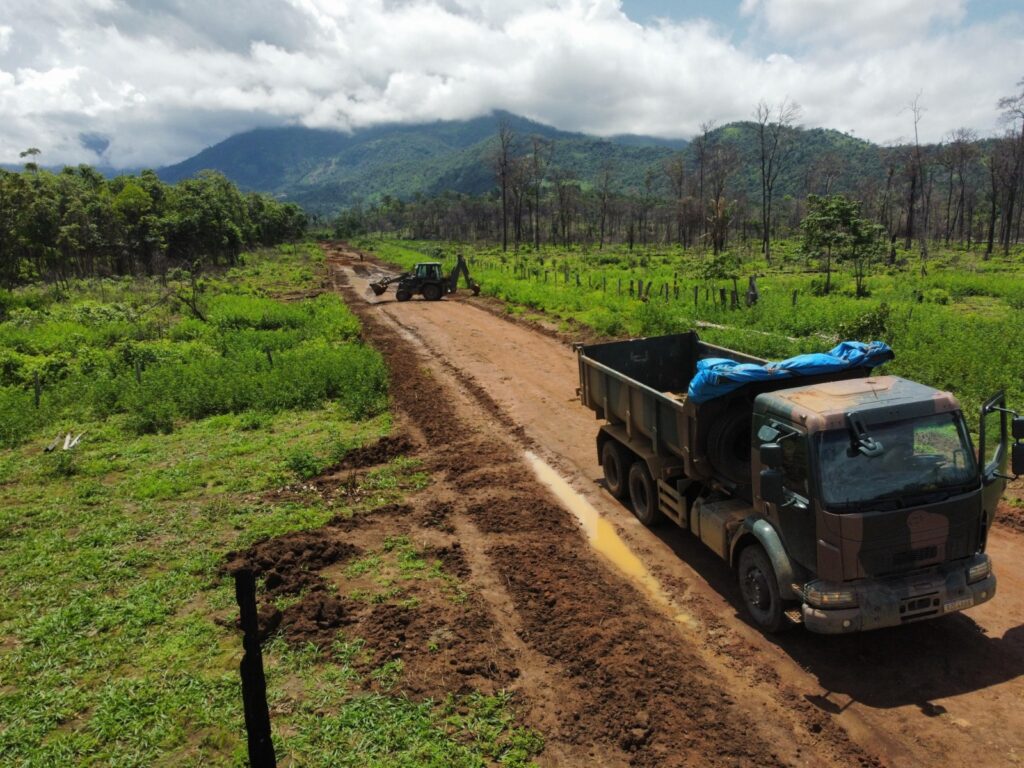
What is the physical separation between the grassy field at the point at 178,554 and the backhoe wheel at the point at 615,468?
113 inches

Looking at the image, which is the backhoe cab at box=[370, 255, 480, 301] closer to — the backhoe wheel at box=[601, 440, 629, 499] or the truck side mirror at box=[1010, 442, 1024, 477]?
the backhoe wheel at box=[601, 440, 629, 499]

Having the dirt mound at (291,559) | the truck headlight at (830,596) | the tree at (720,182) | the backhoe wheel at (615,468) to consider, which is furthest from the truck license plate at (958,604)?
the tree at (720,182)

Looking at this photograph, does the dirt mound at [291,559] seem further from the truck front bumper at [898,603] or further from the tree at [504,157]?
the tree at [504,157]

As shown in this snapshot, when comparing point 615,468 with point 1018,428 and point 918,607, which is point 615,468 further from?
point 1018,428

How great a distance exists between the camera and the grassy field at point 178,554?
477 cm

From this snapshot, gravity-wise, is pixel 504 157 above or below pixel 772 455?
above

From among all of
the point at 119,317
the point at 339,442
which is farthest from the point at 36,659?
the point at 119,317

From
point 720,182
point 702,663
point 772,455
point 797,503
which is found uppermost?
point 720,182

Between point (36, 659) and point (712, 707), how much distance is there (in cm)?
599

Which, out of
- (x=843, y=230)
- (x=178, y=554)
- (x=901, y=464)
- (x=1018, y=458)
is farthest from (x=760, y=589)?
(x=843, y=230)

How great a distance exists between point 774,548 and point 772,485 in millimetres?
661

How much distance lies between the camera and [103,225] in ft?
139

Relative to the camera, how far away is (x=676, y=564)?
23.2 ft

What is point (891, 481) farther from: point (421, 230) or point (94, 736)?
point (421, 230)
